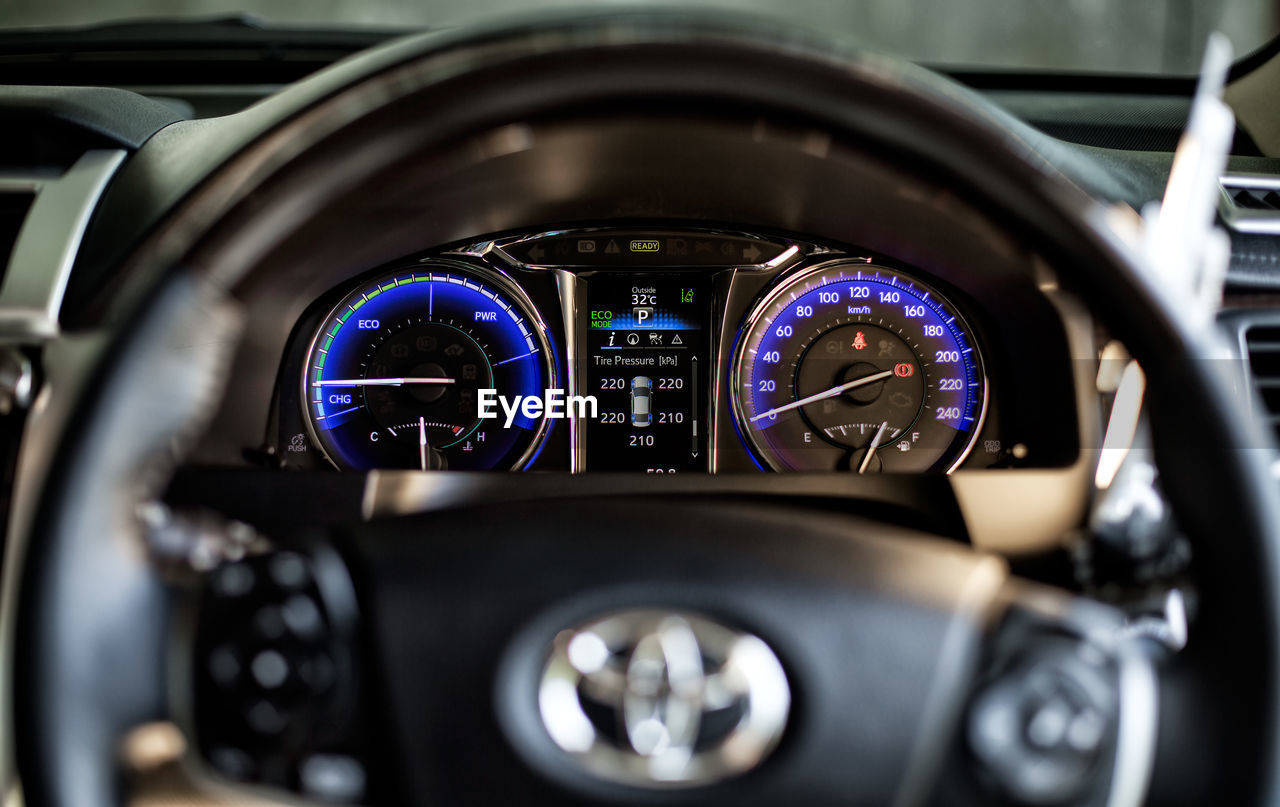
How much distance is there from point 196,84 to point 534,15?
1.55 metres

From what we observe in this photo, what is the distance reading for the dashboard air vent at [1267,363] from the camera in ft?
5.02

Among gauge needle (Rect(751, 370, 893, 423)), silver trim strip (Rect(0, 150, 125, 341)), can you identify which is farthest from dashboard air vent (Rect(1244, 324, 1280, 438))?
silver trim strip (Rect(0, 150, 125, 341))

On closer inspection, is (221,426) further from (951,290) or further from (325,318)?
(951,290)

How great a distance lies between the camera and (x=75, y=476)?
0.75 meters

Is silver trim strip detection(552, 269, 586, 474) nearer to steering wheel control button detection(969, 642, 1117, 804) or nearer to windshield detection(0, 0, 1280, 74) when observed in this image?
windshield detection(0, 0, 1280, 74)

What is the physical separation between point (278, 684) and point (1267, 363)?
4.86 feet

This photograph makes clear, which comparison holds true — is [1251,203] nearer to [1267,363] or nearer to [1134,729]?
[1267,363]

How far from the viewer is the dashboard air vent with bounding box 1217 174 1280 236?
1588 mm

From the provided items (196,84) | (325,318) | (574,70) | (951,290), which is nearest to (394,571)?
(574,70)

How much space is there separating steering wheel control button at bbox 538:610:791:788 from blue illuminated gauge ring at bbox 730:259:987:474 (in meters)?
1.20

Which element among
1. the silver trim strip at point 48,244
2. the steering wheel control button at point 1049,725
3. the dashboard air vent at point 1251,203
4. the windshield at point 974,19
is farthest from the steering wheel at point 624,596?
the windshield at point 974,19

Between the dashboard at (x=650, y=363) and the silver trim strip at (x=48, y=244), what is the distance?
0.55m

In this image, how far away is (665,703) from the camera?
819mm

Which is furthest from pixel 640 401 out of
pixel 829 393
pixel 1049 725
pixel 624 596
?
pixel 1049 725
